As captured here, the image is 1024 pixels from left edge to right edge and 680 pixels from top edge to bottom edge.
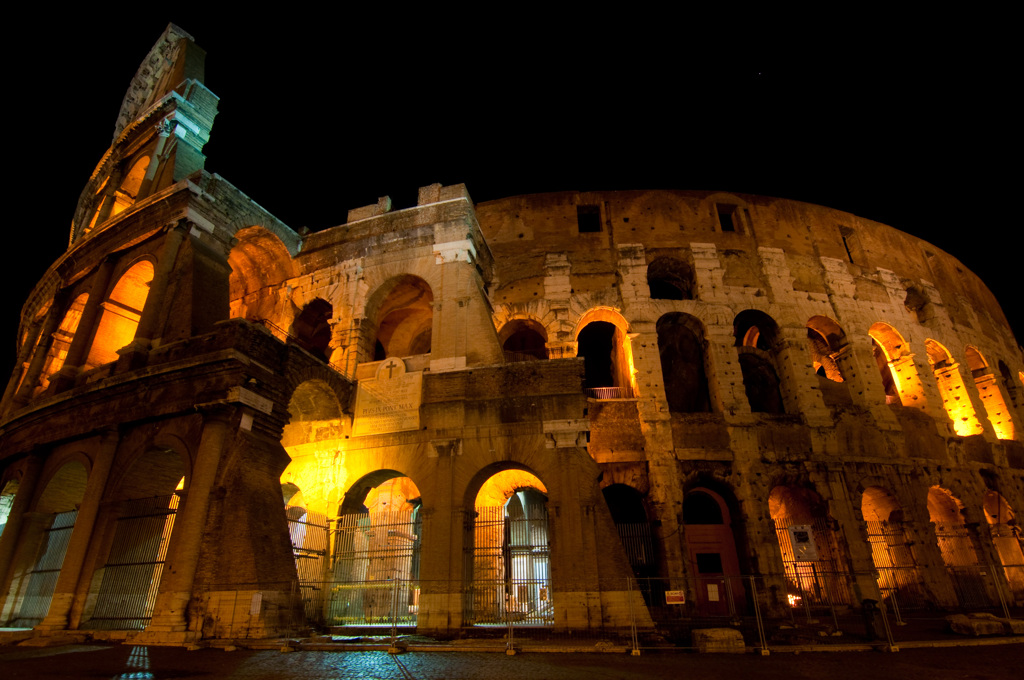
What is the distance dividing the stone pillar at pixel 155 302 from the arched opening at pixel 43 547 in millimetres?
3022

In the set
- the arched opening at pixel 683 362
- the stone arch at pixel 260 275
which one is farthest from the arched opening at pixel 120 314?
the arched opening at pixel 683 362

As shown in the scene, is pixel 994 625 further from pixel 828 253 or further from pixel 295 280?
pixel 295 280

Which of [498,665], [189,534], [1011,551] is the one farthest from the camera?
[1011,551]

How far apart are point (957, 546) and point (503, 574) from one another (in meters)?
13.9

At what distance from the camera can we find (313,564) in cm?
1191

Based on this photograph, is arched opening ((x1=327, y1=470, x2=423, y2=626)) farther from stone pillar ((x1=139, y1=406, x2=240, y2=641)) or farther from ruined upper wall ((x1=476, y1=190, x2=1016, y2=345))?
ruined upper wall ((x1=476, y1=190, x2=1016, y2=345))

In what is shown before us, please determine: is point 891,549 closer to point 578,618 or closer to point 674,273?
point 674,273

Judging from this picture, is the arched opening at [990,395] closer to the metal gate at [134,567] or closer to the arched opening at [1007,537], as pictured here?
the arched opening at [1007,537]

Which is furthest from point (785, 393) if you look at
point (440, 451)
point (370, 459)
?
point (370, 459)

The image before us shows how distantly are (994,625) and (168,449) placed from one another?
15533 millimetres

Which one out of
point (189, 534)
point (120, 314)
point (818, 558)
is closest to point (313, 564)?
point (189, 534)

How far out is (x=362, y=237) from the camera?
1563 cm

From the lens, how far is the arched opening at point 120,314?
1378 cm

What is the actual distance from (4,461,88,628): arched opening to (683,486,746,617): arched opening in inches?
585
